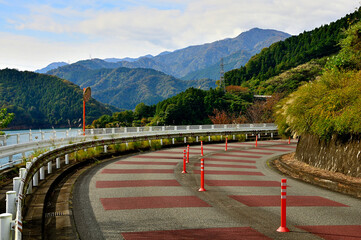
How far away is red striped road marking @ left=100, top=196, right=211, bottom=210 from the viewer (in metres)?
8.75

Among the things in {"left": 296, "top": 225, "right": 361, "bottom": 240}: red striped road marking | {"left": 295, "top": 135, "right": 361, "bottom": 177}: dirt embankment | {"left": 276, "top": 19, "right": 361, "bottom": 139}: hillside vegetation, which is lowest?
{"left": 296, "top": 225, "right": 361, "bottom": 240}: red striped road marking

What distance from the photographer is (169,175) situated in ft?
45.6

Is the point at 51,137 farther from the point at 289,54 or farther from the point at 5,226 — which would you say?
the point at 289,54

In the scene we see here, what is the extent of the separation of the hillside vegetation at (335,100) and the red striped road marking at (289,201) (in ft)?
10.1

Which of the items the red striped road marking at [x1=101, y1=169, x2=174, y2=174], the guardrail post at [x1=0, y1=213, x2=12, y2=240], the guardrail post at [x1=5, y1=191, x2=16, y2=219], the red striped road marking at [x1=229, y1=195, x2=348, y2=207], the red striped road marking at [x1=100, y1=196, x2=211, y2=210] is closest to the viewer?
the guardrail post at [x1=0, y1=213, x2=12, y2=240]

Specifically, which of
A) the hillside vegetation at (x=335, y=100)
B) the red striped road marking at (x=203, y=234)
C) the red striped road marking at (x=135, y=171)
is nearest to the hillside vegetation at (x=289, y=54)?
the hillside vegetation at (x=335, y=100)

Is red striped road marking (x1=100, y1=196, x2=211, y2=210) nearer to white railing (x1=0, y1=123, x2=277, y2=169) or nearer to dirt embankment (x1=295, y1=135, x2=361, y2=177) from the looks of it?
white railing (x1=0, y1=123, x2=277, y2=169)

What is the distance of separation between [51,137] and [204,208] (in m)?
11.2

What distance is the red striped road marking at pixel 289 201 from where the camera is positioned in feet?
30.1

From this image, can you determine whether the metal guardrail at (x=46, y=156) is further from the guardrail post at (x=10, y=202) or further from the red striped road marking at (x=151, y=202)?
the red striped road marking at (x=151, y=202)

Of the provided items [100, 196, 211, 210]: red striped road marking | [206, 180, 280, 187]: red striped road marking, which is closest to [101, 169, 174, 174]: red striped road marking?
[206, 180, 280, 187]: red striped road marking

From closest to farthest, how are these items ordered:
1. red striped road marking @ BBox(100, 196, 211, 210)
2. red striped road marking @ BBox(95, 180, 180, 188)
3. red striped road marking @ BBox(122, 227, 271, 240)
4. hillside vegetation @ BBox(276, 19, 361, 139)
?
red striped road marking @ BBox(122, 227, 271, 240) < red striped road marking @ BBox(100, 196, 211, 210) < red striped road marking @ BBox(95, 180, 180, 188) < hillside vegetation @ BBox(276, 19, 361, 139)

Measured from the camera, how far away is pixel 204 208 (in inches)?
338

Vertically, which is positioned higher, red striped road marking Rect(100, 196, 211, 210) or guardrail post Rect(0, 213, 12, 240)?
guardrail post Rect(0, 213, 12, 240)
